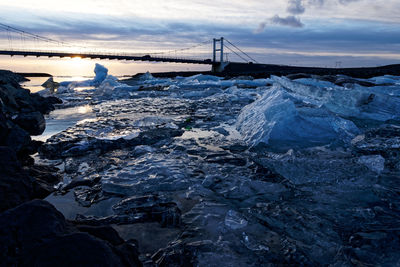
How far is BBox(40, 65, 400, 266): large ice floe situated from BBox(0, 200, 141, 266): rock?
1.54 feet

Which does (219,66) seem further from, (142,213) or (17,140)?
(142,213)

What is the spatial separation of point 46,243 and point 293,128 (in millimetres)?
3739

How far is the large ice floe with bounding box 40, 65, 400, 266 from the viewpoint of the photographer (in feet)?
5.02

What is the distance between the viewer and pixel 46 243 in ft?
3.34

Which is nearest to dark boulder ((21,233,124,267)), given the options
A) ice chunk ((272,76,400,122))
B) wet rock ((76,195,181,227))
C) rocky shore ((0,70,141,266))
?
rocky shore ((0,70,141,266))

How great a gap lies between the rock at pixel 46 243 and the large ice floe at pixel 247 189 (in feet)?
1.54

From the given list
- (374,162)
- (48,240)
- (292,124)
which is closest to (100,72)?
(292,124)

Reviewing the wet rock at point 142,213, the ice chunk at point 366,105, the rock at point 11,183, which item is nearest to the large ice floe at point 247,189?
the wet rock at point 142,213

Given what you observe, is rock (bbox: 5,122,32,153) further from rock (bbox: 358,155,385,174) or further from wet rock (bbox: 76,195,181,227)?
rock (bbox: 358,155,385,174)

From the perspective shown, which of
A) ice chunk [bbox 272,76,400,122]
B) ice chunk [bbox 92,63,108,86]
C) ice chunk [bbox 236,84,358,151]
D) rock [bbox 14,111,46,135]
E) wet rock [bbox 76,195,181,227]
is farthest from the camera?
ice chunk [bbox 92,63,108,86]

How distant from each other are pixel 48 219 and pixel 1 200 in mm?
616

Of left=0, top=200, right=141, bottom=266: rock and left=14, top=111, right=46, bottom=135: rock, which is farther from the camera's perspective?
left=14, top=111, right=46, bottom=135: rock

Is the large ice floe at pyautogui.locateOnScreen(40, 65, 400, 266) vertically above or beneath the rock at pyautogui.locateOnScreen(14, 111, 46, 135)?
beneath

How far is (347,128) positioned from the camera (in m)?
4.36
